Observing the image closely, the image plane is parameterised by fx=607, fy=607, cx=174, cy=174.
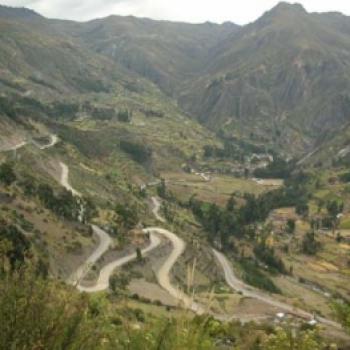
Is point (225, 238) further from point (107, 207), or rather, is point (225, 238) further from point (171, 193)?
point (171, 193)

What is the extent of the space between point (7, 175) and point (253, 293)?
44.3 metres

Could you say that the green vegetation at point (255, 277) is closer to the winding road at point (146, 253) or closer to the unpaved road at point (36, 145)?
the winding road at point (146, 253)

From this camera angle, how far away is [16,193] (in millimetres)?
89500

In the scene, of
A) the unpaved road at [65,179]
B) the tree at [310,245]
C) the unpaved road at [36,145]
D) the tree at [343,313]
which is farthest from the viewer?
the tree at [310,245]

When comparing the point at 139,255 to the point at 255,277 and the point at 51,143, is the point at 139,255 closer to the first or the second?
the point at 255,277

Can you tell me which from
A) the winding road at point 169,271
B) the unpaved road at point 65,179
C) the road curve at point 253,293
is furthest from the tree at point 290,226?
the unpaved road at point 65,179

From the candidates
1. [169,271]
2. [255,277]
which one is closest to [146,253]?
[169,271]

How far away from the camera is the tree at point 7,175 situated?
304 feet

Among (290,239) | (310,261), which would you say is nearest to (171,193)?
(290,239)

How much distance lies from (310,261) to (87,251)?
82.4m

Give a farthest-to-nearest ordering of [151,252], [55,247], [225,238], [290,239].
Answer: [290,239], [225,238], [151,252], [55,247]

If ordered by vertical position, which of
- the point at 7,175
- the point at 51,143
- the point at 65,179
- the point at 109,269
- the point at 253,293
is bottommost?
the point at 253,293

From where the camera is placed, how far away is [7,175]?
94.6 metres

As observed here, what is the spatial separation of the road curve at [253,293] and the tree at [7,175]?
40860 mm
